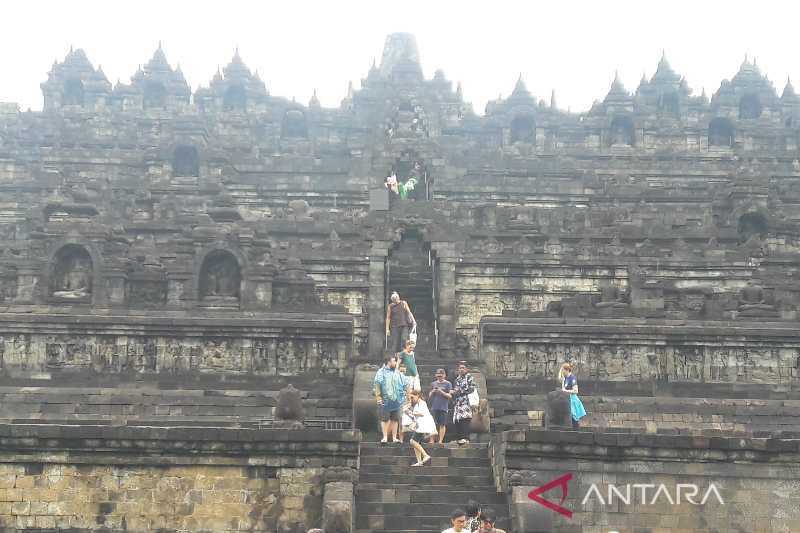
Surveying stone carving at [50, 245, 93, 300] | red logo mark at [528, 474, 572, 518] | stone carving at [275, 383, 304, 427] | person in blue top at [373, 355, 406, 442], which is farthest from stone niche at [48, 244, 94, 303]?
red logo mark at [528, 474, 572, 518]

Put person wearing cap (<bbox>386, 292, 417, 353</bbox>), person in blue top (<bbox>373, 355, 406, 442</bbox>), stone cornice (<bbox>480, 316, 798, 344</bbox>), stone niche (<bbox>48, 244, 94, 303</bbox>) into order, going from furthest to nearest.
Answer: stone niche (<bbox>48, 244, 94, 303</bbox>) → stone cornice (<bbox>480, 316, 798, 344</bbox>) → person wearing cap (<bbox>386, 292, 417, 353</bbox>) → person in blue top (<bbox>373, 355, 406, 442</bbox>)

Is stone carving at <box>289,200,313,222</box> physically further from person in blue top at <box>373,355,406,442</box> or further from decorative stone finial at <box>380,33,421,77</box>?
decorative stone finial at <box>380,33,421,77</box>

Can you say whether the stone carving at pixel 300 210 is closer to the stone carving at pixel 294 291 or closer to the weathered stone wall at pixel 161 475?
the stone carving at pixel 294 291

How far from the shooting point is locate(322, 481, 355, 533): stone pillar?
1619 centimetres

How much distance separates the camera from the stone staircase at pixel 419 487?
17359 millimetres

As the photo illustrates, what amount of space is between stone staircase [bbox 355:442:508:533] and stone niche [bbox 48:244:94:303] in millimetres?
12870

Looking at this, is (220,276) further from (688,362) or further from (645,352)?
(688,362)

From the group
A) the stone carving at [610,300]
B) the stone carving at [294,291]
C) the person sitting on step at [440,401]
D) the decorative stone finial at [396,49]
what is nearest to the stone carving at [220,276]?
the stone carving at [294,291]

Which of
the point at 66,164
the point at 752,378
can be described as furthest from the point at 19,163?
the point at 752,378

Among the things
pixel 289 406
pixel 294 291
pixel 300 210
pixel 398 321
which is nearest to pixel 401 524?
pixel 289 406

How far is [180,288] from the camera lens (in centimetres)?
2856

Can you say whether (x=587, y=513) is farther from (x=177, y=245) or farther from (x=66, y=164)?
(x=66, y=164)

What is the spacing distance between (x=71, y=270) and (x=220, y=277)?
4.04 m

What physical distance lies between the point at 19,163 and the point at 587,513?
3504 cm
